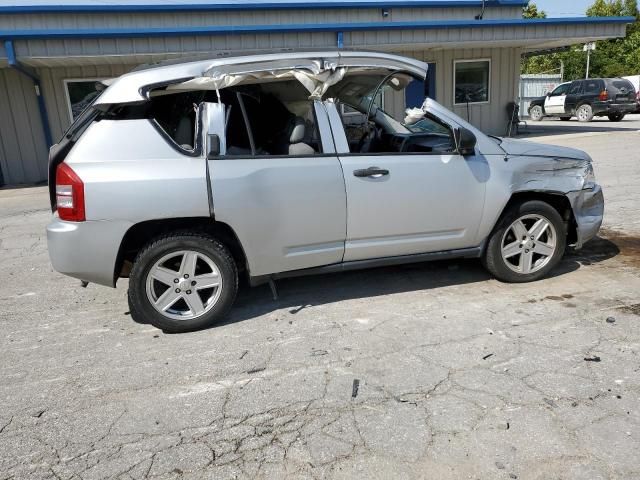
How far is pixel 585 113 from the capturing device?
2216 cm

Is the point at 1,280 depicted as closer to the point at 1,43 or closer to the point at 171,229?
the point at 171,229

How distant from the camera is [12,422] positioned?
283 cm

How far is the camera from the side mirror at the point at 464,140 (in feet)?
13.4

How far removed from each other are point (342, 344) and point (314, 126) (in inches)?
65.7

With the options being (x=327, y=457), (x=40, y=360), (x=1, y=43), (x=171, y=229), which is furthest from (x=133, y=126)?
(x=1, y=43)

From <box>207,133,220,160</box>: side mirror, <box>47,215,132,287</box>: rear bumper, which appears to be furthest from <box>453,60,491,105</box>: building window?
<box>47,215,132,287</box>: rear bumper

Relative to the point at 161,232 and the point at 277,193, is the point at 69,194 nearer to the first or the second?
the point at 161,232

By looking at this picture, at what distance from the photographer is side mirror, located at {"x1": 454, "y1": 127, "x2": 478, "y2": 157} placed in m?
4.07

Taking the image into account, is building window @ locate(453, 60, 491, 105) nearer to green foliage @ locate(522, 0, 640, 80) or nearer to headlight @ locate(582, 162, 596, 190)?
headlight @ locate(582, 162, 596, 190)

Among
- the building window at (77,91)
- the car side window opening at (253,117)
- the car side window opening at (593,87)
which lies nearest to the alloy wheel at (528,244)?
the car side window opening at (253,117)

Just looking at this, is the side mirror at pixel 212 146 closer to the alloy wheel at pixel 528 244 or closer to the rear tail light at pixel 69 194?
the rear tail light at pixel 69 194

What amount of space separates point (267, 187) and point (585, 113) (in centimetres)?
2247

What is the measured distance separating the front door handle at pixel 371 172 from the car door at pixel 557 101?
22323 millimetres

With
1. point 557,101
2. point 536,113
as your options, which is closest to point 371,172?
point 557,101
